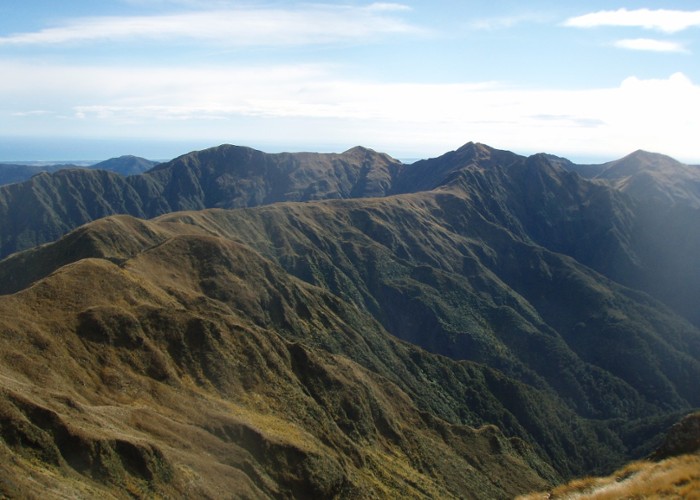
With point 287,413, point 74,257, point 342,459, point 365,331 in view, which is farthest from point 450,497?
point 74,257

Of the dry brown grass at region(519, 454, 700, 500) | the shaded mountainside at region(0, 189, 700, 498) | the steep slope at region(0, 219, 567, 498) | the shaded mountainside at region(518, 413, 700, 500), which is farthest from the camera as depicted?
the shaded mountainside at region(0, 189, 700, 498)

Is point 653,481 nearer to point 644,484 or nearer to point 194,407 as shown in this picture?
point 644,484

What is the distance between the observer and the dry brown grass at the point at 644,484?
2584 cm

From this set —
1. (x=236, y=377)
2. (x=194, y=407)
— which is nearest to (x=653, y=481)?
(x=194, y=407)

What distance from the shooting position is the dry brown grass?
25.8 metres

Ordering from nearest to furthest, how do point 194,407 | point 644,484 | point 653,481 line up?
point 644,484 → point 653,481 → point 194,407

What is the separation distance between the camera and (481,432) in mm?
129500

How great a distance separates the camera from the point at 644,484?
27609 millimetres

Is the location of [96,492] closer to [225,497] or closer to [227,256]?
[225,497]

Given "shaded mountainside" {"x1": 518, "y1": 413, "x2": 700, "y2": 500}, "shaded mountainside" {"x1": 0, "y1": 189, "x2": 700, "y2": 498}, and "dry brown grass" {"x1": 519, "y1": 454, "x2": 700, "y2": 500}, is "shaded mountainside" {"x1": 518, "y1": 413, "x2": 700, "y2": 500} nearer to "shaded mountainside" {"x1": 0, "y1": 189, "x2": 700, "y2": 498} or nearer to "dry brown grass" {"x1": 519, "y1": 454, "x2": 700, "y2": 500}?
"dry brown grass" {"x1": 519, "y1": 454, "x2": 700, "y2": 500}

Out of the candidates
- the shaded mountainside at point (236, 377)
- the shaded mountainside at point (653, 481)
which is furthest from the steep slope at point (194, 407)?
the shaded mountainside at point (653, 481)

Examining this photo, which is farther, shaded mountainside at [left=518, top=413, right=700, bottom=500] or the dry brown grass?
shaded mountainside at [left=518, top=413, right=700, bottom=500]

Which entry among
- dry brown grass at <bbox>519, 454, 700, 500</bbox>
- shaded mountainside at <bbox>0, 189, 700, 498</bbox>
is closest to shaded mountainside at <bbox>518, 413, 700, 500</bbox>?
dry brown grass at <bbox>519, 454, 700, 500</bbox>

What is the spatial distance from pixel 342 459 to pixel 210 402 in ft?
74.6
